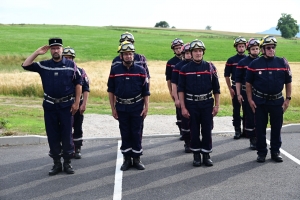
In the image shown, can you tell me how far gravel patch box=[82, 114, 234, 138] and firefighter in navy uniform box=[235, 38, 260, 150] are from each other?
140cm

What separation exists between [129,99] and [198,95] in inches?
46.4

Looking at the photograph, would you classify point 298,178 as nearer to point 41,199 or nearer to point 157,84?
point 41,199

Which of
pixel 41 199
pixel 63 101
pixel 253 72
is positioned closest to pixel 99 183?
pixel 41 199

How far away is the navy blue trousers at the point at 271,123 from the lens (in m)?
7.77

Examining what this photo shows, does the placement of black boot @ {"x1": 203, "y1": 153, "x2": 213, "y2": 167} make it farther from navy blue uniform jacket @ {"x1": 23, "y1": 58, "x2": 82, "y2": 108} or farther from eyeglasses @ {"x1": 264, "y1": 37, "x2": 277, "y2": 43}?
navy blue uniform jacket @ {"x1": 23, "y1": 58, "x2": 82, "y2": 108}

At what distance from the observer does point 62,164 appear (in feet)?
25.5

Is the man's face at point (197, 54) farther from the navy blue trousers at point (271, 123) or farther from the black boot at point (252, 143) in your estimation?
the black boot at point (252, 143)

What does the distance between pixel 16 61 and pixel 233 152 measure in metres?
34.5

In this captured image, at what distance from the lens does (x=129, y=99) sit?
293 inches

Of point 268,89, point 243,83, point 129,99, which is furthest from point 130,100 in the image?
point 243,83

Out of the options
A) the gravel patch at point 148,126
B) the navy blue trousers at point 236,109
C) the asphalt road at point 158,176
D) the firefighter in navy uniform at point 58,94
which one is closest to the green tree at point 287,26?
the gravel patch at point 148,126

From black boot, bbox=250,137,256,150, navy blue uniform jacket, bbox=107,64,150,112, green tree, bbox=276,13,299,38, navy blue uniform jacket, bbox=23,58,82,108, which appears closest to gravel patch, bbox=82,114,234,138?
black boot, bbox=250,137,256,150

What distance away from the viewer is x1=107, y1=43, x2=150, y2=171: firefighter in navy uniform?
736 cm

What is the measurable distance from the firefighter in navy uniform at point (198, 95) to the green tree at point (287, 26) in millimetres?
107937
